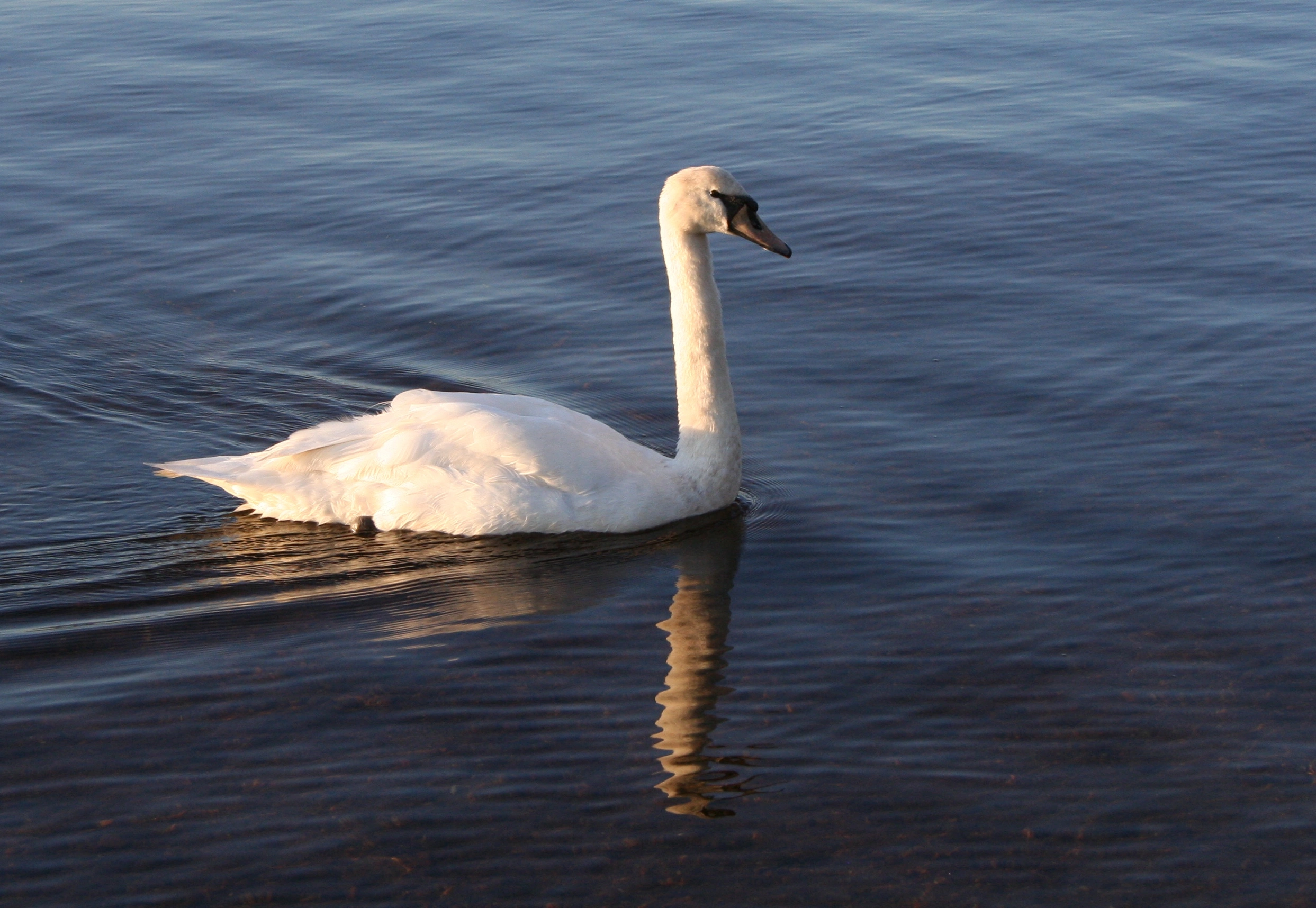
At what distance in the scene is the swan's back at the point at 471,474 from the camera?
30.6ft

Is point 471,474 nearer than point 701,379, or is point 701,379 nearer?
point 471,474

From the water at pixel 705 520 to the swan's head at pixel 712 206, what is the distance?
1500mm

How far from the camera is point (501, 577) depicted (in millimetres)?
9047

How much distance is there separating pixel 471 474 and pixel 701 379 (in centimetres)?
140

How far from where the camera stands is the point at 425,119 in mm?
18625

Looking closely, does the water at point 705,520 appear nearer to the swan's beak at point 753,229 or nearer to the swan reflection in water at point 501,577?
the swan reflection in water at point 501,577

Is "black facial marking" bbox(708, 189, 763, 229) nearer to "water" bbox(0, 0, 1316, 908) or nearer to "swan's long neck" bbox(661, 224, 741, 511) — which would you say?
"swan's long neck" bbox(661, 224, 741, 511)

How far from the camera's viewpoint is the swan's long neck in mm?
9648

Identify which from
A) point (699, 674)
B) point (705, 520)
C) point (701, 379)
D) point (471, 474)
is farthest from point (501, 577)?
point (701, 379)

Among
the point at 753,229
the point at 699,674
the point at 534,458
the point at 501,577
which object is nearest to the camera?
the point at 699,674

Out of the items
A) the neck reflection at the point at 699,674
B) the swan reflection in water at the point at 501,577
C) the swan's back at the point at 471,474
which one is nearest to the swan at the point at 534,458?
the swan's back at the point at 471,474

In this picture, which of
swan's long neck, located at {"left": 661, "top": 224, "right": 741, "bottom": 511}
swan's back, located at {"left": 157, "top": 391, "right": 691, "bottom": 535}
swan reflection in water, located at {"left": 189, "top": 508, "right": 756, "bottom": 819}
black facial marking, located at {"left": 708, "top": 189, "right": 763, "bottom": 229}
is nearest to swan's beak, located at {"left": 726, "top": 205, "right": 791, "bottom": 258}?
black facial marking, located at {"left": 708, "top": 189, "right": 763, "bottom": 229}

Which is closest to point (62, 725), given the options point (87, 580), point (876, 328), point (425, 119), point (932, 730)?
point (87, 580)

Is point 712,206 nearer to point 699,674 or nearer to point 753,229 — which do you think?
point 753,229
